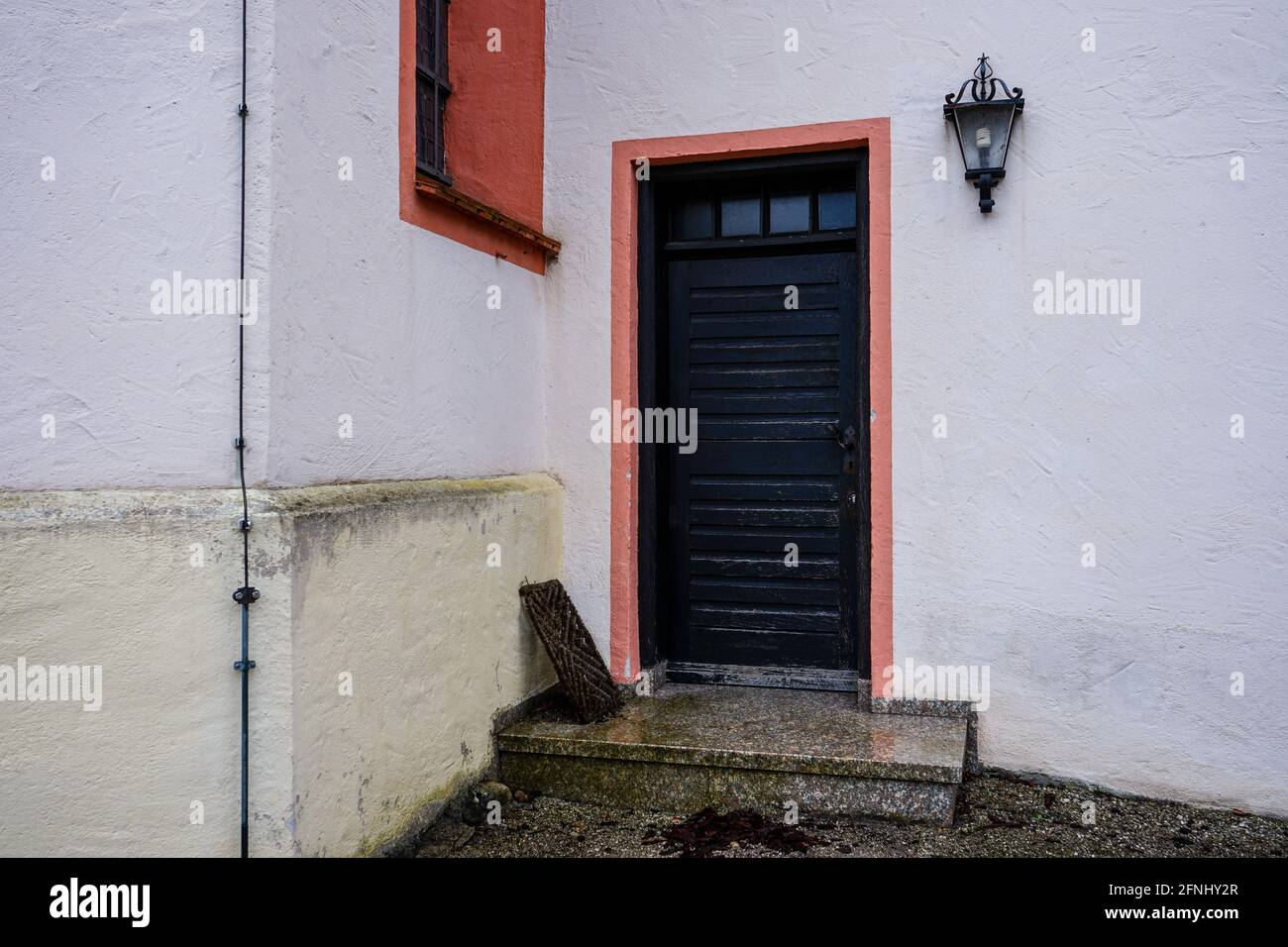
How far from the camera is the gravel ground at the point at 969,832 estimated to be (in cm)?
361

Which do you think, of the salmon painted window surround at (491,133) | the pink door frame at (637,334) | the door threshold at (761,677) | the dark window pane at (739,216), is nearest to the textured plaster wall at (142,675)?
the salmon painted window surround at (491,133)

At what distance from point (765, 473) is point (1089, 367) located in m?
1.51

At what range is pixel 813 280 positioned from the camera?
483 centimetres

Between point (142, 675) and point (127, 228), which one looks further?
point (127, 228)

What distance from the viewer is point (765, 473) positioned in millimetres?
4910

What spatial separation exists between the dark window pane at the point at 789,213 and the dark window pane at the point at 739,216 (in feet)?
0.24

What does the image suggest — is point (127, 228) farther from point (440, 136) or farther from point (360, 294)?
point (440, 136)

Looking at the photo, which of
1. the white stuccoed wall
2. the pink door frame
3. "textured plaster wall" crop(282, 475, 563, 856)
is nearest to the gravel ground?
"textured plaster wall" crop(282, 475, 563, 856)

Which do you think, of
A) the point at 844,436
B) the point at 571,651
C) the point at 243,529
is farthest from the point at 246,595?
the point at 844,436

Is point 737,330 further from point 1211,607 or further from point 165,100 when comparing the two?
point 165,100

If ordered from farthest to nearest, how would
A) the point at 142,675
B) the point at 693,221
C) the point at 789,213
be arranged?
1. the point at 693,221
2. the point at 789,213
3. the point at 142,675

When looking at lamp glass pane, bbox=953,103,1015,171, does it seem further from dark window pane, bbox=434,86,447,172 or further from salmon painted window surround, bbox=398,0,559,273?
dark window pane, bbox=434,86,447,172

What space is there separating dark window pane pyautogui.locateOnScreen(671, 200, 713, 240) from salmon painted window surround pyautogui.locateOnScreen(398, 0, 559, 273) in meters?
0.63

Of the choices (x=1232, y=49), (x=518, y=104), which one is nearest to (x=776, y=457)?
(x=518, y=104)
